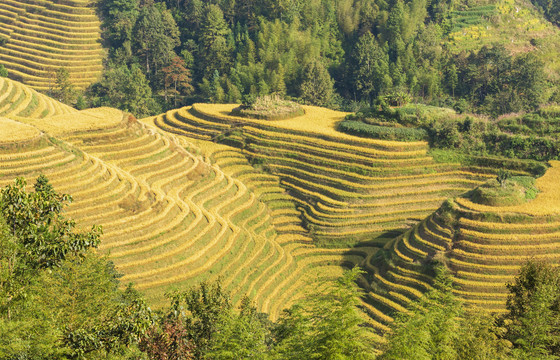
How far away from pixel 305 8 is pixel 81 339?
88973 mm

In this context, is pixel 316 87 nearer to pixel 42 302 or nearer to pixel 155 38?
pixel 155 38

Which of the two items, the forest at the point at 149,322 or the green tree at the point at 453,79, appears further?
the green tree at the point at 453,79

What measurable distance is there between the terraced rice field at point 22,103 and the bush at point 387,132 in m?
32.4

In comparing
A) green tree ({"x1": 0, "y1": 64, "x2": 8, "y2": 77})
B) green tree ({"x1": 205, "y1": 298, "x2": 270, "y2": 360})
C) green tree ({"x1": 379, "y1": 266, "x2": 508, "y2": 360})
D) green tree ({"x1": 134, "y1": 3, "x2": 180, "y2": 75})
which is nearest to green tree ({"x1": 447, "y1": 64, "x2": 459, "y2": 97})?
green tree ({"x1": 134, "y1": 3, "x2": 180, "y2": 75})

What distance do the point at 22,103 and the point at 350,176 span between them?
114 feet

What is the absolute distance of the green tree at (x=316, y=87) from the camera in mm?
80188

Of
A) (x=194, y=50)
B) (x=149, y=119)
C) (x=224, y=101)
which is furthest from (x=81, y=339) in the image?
(x=194, y=50)

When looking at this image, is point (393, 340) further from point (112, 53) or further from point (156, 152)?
point (112, 53)

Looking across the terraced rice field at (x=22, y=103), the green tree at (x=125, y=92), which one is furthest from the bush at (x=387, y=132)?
the green tree at (x=125, y=92)

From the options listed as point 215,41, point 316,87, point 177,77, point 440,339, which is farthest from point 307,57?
point 440,339

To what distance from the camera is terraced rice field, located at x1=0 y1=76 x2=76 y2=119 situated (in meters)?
56.3

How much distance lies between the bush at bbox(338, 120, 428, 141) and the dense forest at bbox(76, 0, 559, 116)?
18.2 meters

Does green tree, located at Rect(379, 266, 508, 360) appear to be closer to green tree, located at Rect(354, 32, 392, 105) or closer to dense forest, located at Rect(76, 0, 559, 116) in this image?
dense forest, located at Rect(76, 0, 559, 116)

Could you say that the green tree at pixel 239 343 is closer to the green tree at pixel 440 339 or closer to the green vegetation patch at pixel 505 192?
the green tree at pixel 440 339
